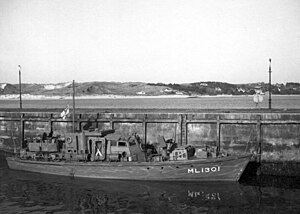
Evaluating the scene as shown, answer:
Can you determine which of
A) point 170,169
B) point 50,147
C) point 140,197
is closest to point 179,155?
point 170,169

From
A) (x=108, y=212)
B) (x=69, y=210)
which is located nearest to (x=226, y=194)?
(x=108, y=212)

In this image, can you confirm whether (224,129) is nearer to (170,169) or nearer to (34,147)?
(170,169)

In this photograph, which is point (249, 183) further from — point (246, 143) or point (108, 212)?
point (108, 212)

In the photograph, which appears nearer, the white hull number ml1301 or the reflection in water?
the reflection in water

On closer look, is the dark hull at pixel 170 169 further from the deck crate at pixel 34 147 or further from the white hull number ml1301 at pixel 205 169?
the deck crate at pixel 34 147

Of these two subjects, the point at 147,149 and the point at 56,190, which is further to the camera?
the point at 147,149

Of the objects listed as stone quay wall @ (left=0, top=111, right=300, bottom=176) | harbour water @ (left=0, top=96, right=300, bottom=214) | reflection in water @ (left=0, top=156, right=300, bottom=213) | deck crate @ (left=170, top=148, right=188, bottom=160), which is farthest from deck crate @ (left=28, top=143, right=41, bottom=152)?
deck crate @ (left=170, top=148, right=188, bottom=160)

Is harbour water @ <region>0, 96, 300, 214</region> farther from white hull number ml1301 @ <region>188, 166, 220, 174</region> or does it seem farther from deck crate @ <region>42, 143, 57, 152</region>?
deck crate @ <region>42, 143, 57, 152</region>
